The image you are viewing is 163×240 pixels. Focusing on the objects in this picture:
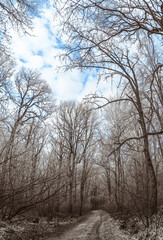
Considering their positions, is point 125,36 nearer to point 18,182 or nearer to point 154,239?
point 18,182

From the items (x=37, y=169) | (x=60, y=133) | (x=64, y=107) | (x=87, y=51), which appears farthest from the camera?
(x=64, y=107)

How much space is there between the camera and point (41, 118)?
14156 millimetres

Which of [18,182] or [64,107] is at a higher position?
[64,107]

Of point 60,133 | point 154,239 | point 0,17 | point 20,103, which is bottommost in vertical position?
point 154,239

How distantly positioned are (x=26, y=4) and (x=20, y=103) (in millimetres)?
12478

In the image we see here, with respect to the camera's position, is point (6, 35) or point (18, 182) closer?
point (6, 35)

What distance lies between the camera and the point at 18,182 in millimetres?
4262

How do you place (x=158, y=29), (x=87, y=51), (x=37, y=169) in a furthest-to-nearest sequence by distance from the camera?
1. (x=37, y=169)
2. (x=87, y=51)
3. (x=158, y=29)

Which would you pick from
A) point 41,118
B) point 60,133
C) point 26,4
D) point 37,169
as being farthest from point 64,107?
point 26,4

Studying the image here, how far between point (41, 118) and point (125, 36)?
36.8 feet

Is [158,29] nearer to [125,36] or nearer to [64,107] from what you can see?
[125,36]

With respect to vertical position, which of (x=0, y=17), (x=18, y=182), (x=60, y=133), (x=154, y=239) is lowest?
(x=154, y=239)

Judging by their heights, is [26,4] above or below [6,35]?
above

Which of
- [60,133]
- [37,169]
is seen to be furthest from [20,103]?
[37,169]
